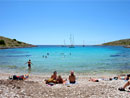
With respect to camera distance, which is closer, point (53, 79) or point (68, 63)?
A: point (53, 79)

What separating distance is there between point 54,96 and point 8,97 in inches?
106

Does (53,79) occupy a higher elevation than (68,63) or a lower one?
higher

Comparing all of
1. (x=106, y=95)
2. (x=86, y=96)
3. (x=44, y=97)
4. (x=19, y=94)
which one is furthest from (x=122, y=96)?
(x=19, y=94)

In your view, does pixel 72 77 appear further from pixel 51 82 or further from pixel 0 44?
pixel 0 44

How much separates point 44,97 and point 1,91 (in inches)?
103

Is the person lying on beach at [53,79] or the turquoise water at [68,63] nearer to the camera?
the person lying on beach at [53,79]

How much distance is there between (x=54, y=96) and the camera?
9016mm

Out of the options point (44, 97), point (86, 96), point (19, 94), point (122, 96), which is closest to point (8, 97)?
point (19, 94)

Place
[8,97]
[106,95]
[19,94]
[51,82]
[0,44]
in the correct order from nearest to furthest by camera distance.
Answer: [8,97] < [19,94] < [106,95] < [51,82] < [0,44]

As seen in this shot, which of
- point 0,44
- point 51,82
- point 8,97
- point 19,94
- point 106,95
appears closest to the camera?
point 8,97

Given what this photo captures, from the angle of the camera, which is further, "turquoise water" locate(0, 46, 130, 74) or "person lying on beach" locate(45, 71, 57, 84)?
"turquoise water" locate(0, 46, 130, 74)

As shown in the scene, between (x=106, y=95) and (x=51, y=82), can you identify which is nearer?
(x=106, y=95)

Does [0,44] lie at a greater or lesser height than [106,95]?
greater

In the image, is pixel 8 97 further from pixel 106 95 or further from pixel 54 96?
pixel 106 95
